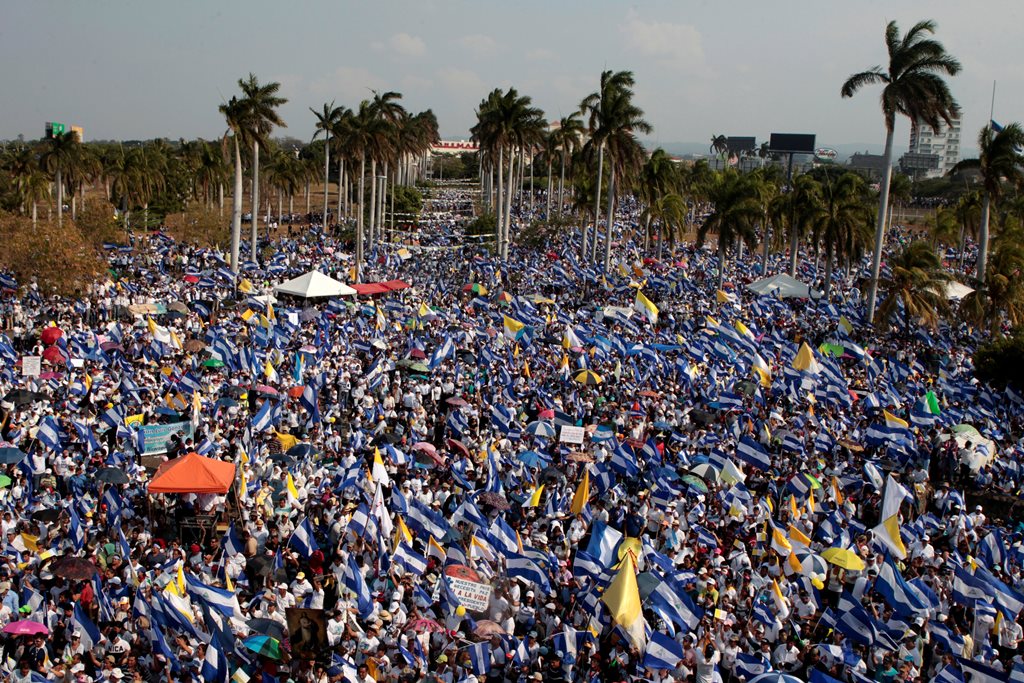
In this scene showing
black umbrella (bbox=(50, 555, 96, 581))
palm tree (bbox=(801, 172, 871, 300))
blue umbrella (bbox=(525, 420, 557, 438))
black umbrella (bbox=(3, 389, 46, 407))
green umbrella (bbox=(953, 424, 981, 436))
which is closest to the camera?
black umbrella (bbox=(50, 555, 96, 581))

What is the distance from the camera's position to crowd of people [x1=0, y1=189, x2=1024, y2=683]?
11688 millimetres

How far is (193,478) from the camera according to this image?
50.1 feet

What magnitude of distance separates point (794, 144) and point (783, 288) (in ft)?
366

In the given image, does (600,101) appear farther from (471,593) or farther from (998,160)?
(471,593)

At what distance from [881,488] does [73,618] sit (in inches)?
564

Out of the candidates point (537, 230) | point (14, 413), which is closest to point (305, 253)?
point (537, 230)

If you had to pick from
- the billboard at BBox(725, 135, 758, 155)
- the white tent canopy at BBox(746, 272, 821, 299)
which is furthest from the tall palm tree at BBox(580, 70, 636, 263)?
the billboard at BBox(725, 135, 758, 155)

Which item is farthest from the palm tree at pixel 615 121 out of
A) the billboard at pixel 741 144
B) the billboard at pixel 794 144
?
the billboard at pixel 741 144

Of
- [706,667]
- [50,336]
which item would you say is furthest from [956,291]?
[50,336]

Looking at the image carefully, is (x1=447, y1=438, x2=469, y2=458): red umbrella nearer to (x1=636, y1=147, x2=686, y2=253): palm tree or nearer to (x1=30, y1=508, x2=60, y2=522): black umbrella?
(x1=30, y1=508, x2=60, y2=522): black umbrella

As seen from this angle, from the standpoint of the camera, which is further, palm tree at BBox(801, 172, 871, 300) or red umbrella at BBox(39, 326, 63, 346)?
palm tree at BBox(801, 172, 871, 300)

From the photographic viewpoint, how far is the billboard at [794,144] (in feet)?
461

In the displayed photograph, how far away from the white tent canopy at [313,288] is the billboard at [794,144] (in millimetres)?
119007

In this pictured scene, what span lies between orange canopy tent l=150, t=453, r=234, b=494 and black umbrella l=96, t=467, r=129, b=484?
93cm
